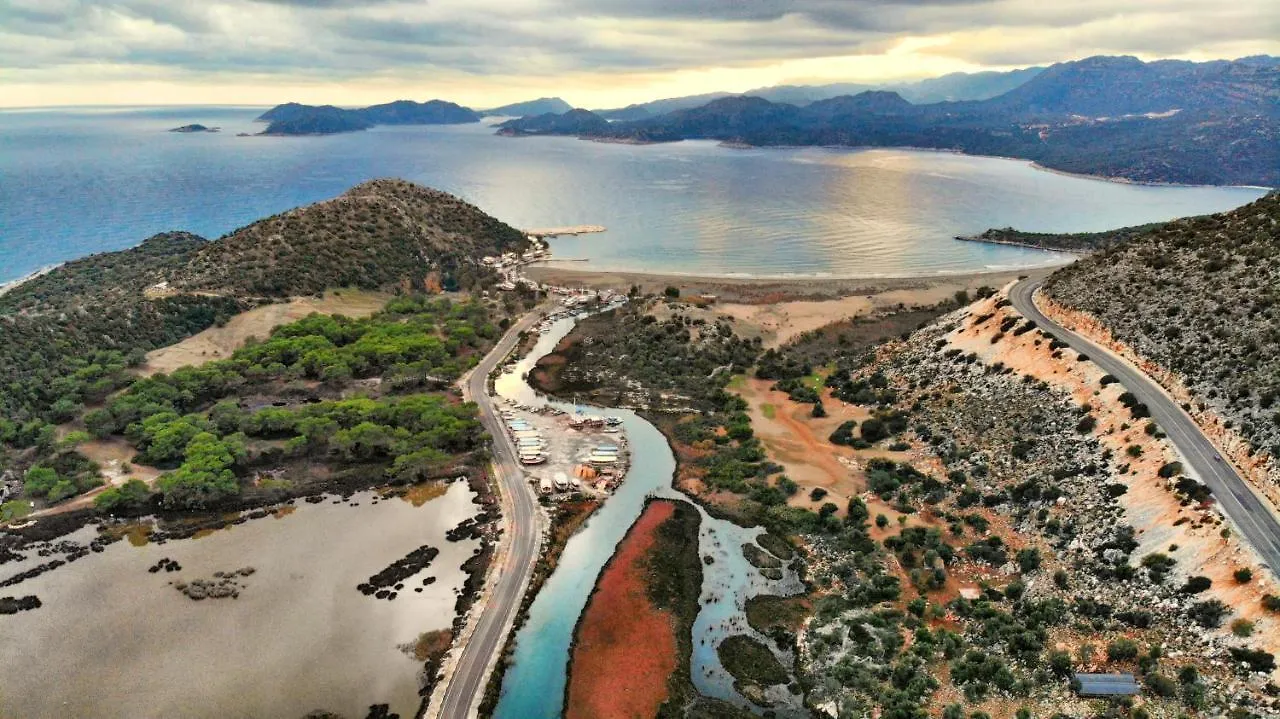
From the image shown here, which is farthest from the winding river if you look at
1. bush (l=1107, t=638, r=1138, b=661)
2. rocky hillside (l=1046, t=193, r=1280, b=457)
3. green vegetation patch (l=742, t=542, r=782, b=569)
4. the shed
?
rocky hillside (l=1046, t=193, r=1280, b=457)

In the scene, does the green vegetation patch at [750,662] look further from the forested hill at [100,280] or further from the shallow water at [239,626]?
the forested hill at [100,280]

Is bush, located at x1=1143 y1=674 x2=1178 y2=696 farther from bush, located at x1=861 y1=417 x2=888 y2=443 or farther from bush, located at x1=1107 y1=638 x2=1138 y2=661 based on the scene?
bush, located at x1=861 y1=417 x2=888 y2=443

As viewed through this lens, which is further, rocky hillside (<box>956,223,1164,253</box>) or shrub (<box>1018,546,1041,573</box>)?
rocky hillside (<box>956,223,1164,253</box>)

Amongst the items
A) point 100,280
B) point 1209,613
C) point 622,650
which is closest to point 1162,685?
point 1209,613

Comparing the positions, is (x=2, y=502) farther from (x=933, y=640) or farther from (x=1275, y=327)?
(x=1275, y=327)

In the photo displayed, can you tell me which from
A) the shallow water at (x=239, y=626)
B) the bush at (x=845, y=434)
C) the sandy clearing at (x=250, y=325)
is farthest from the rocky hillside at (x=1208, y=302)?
the sandy clearing at (x=250, y=325)

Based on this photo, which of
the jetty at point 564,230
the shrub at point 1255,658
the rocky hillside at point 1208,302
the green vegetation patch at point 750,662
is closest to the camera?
the shrub at point 1255,658

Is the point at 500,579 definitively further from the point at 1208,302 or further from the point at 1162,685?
the point at 1208,302
